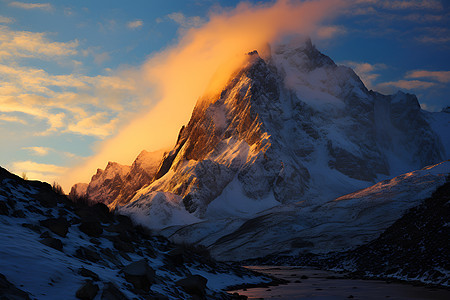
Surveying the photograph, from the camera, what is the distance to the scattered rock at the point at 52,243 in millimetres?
19000

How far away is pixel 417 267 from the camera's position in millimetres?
34031

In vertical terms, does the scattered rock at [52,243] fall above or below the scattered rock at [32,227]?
below

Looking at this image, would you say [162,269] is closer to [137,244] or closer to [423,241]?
[137,244]

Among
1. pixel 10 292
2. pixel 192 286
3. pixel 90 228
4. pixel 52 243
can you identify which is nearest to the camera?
pixel 10 292

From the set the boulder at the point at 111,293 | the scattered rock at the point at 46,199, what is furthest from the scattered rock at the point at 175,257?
the boulder at the point at 111,293

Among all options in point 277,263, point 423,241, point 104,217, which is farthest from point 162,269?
point 277,263

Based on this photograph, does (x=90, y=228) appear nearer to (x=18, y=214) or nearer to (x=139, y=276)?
(x=18, y=214)

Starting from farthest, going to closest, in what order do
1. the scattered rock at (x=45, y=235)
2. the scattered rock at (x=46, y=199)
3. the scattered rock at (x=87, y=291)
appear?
the scattered rock at (x=46, y=199) < the scattered rock at (x=45, y=235) < the scattered rock at (x=87, y=291)

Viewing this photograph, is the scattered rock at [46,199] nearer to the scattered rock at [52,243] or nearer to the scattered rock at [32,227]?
the scattered rock at [32,227]

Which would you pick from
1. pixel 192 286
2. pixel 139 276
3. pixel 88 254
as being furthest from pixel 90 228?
pixel 139 276

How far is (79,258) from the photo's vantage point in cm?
1962

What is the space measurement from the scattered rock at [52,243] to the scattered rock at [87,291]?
18.3 ft

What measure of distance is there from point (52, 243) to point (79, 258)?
1345 millimetres

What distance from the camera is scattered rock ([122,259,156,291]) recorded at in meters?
17.8
